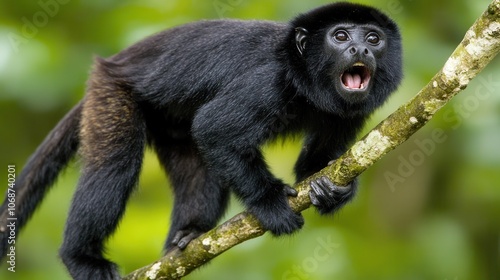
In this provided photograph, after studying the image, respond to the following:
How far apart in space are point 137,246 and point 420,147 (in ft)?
10.5

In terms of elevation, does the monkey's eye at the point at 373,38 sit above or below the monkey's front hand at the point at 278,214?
above

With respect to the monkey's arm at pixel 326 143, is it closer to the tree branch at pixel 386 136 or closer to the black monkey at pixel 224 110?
the black monkey at pixel 224 110

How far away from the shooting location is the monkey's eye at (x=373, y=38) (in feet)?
21.1

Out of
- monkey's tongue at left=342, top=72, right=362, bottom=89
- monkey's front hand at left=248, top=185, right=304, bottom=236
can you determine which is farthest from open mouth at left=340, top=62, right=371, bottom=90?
monkey's front hand at left=248, top=185, right=304, bottom=236

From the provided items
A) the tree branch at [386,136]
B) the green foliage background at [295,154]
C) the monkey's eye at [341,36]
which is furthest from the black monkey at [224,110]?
the green foliage background at [295,154]

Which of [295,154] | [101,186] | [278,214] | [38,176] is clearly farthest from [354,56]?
[38,176]

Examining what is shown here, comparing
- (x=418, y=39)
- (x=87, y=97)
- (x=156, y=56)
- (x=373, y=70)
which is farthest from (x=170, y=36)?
(x=418, y=39)

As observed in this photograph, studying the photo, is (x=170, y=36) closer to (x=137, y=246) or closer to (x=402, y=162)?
(x=137, y=246)

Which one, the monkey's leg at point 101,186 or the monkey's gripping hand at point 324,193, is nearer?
the monkey's gripping hand at point 324,193

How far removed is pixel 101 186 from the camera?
6.45 metres

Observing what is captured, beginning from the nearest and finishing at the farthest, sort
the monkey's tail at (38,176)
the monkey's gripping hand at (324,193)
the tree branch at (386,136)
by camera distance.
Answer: the tree branch at (386,136) → the monkey's gripping hand at (324,193) → the monkey's tail at (38,176)

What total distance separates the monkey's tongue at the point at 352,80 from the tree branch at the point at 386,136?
1011mm

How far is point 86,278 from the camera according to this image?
655cm

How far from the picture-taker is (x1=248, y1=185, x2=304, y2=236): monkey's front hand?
6000mm
